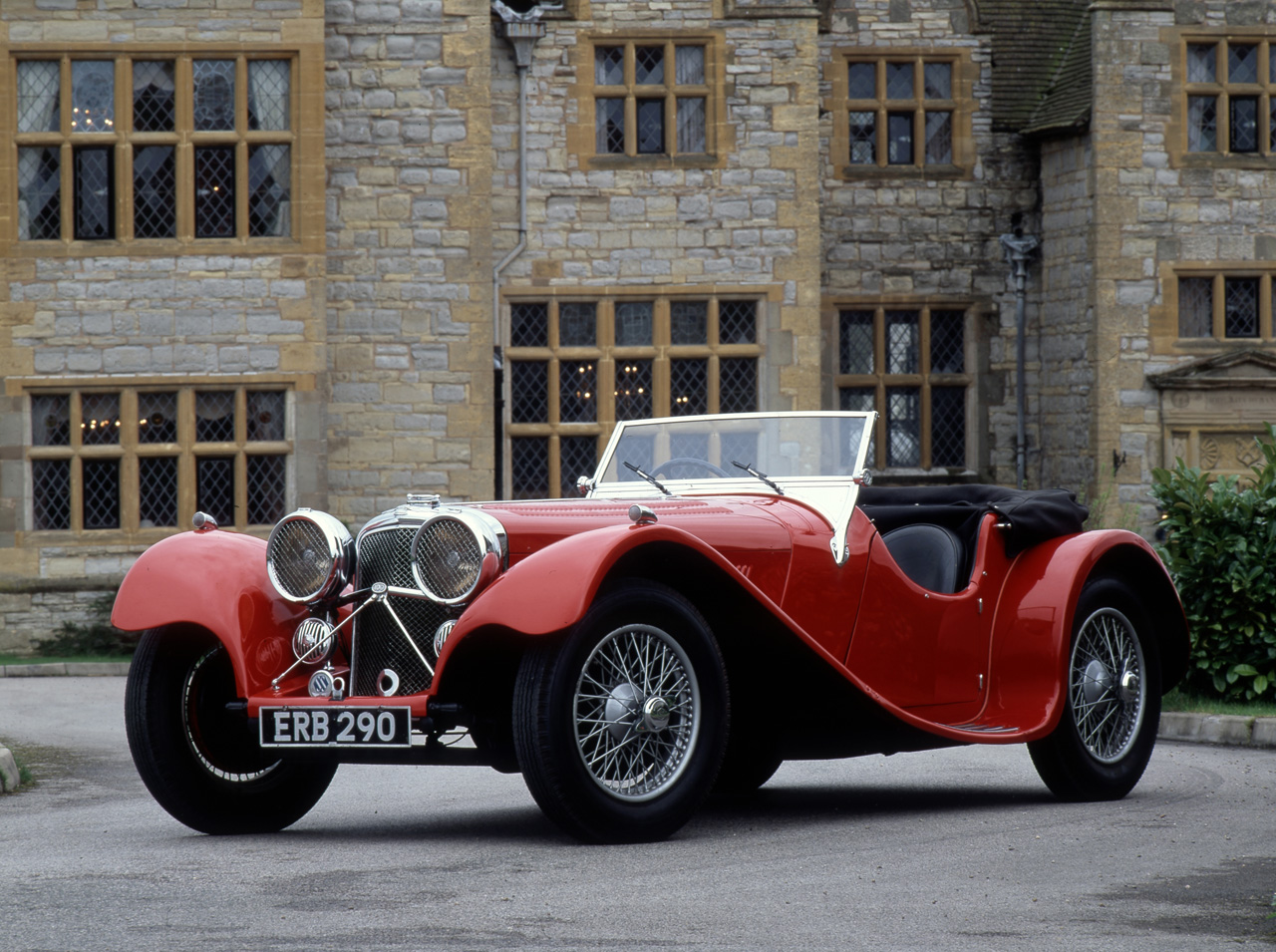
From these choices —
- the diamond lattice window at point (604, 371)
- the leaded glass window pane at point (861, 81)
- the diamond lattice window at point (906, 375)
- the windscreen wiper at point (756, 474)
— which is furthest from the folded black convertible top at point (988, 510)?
the leaded glass window pane at point (861, 81)

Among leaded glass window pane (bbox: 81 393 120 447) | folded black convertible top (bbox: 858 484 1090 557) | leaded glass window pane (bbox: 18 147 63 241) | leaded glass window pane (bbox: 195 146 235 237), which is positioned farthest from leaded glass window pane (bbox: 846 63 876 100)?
folded black convertible top (bbox: 858 484 1090 557)

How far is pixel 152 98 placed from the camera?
18.5m

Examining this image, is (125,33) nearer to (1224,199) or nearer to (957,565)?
(1224,199)

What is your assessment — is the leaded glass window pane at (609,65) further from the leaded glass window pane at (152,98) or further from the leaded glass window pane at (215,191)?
the leaded glass window pane at (152,98)

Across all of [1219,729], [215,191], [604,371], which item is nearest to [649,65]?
[604,371]

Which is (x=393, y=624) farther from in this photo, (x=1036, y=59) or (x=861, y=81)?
(x=1036, y=59)

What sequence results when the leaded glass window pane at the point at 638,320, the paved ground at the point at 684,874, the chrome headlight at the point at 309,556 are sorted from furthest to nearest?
the leaded glass window pane at the point at 638,320, the chrome headlight at the point at 309,556, the paved ground at the point at 684,874

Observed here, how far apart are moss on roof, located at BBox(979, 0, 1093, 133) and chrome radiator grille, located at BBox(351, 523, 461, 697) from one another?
15772mm

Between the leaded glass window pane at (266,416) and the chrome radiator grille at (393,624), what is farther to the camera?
the leaded glass window pane at (266,416)

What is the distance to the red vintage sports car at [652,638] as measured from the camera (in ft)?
20.3

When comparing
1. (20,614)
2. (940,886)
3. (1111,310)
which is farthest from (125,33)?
(940,886)

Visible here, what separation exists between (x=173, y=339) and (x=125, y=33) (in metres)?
3.09

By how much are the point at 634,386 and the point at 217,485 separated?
4.50 m

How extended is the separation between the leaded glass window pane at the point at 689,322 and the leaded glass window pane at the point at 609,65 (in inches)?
98.6
